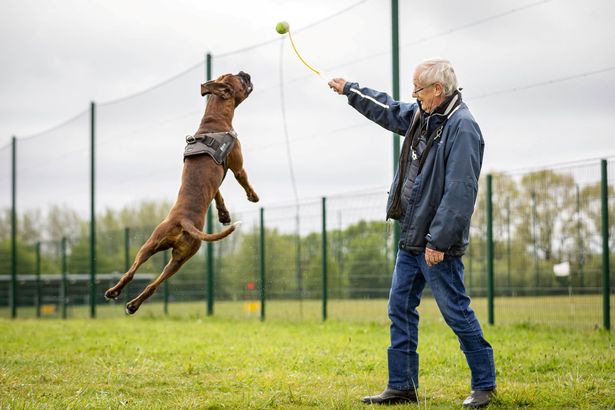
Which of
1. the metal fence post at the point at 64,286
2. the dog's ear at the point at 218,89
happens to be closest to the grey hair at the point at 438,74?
the dog's ear at the point at 218,89

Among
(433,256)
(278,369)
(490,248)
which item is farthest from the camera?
(490,248)

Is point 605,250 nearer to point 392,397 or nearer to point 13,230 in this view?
point 392,397

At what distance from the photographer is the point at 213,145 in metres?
4.35

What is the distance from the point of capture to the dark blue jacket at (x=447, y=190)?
4352 millimetres

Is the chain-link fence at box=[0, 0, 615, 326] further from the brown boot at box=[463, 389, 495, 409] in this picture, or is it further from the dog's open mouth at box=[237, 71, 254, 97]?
the brown boot at box=[463, 389, 495, 409]

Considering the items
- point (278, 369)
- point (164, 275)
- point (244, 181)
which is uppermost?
point (244, 181)

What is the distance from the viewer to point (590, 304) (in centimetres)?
947

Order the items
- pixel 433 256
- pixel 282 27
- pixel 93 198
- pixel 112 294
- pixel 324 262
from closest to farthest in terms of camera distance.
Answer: pixel 112 294, pixel 433 256, pixel 282 27, pixel 324 262, pixel 93 198

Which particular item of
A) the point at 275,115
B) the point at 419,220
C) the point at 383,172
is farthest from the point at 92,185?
the point at 419,220

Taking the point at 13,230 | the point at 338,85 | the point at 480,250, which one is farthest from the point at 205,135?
the point at 13,230

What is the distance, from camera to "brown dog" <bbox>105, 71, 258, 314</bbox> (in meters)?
4.21

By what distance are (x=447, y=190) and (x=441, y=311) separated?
75 cm

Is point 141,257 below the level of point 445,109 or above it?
below

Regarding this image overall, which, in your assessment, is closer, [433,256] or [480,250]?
[433,256]
